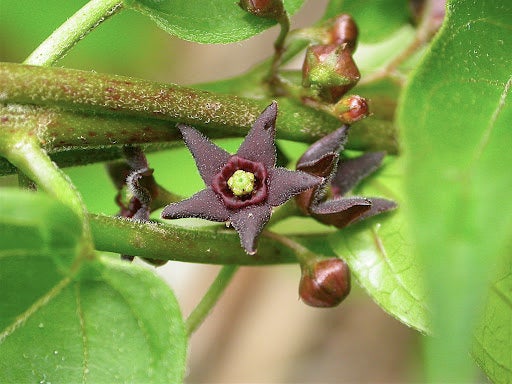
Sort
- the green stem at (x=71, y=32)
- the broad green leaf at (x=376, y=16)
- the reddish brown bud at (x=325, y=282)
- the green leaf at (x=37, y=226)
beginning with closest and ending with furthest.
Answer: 1. the green leaf at (x=37, y=226)
2. the green stem at (x=71, y=32)
3. the reddish brown bud at (x=325, y=282)
4. the broad green leaf at (x=376, y=16)

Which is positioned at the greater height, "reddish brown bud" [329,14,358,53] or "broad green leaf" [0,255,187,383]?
"reddish brown bud" [329,14,358,53]

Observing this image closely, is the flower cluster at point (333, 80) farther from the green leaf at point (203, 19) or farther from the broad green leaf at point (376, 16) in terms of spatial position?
the broad green leaf at point (376, 16)

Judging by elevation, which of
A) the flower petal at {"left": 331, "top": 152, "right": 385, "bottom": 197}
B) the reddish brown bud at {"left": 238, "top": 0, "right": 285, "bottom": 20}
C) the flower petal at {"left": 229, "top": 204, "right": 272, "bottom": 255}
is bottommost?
the flower petal at {"left": 331, "top": 152, "right": 385, "bottom": 197}

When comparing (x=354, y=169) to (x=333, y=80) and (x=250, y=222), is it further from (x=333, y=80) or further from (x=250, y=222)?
(x=250, y=222)

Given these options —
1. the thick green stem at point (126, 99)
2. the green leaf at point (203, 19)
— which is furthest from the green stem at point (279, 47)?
the thick green stem at point (126, 99)

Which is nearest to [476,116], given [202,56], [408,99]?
[408,99]

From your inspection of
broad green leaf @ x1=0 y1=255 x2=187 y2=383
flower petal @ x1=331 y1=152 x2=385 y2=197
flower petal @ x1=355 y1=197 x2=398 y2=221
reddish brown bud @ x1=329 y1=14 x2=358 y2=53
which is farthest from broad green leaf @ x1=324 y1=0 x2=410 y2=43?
broad green leaf @ x1=0 y1=255 x2=187 y2=383

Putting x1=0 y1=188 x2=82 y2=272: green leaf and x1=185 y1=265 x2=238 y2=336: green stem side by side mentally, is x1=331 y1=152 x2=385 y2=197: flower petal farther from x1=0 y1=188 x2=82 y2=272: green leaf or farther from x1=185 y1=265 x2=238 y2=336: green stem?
x1=0 y1=188 x2=82 y2=272: green leaf

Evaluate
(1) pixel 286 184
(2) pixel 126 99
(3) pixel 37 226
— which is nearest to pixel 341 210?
(1) pixel 286 184
